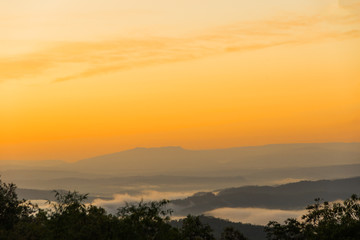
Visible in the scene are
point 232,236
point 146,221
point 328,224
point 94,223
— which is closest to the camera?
point 94,223

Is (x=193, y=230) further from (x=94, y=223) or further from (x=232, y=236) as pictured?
(x=94, y=223)

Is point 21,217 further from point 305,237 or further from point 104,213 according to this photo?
point 305,237

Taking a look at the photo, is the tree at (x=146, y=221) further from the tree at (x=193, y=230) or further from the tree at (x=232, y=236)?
the tree at (x=232, y=236)

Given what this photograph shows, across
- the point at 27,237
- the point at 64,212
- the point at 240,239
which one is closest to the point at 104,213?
the point at 64,212

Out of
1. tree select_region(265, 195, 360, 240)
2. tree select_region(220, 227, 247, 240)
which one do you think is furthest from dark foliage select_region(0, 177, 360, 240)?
tree select_region(220, 227, 247, 240)

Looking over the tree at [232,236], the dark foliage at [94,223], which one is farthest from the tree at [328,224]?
the tree at [232,236]

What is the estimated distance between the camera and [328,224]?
224 ft

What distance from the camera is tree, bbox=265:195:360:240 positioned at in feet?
215

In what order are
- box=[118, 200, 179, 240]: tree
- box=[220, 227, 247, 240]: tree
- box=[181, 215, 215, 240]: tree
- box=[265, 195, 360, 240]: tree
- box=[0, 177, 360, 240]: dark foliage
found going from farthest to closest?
box=[220, 227, 247, 240]: tree < box=[181, 215, 215, 240]: tree < box=[265, 195, 360, 240]: tree < box=[118, 200, 179, 240]: tree < box=[0, 177, 360, 240]: dark foliage

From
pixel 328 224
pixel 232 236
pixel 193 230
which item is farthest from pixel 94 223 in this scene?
pixel 232 236

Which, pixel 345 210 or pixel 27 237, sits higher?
pixel 345 210

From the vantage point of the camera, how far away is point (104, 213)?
59.4m

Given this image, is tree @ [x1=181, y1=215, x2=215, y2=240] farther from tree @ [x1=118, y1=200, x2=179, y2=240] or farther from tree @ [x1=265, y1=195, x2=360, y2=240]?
tree @ [x1=118, y1=200, x2=179, y2=240]

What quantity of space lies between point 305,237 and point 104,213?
1330 inches
